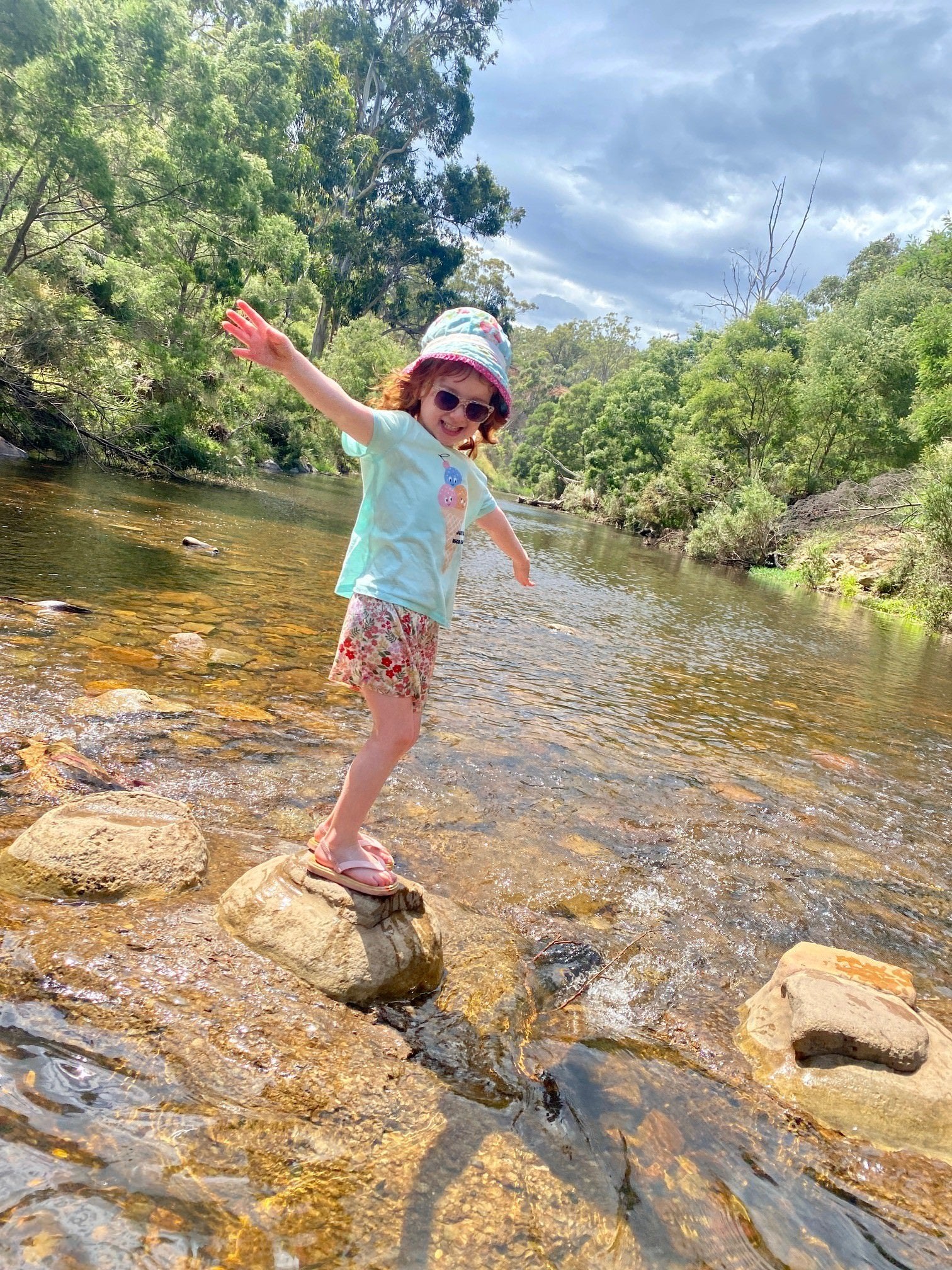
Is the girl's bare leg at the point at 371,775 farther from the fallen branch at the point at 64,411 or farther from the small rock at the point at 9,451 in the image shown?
the small rock at the point at 9,451

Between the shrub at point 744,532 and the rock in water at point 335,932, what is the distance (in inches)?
1199

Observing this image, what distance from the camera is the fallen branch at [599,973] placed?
8.12 ft

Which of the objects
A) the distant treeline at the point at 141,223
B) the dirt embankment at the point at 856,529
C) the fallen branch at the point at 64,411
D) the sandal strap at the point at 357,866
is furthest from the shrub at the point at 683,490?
the sandal strap at the point at 357,866

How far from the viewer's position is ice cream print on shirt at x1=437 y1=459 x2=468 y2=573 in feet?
7.84

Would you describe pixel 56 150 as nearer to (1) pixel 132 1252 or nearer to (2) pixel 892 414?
(1) pixel 132 1252

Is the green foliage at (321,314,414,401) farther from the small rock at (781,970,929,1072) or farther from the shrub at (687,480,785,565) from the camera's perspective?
the small rock at (781,970,929,1072)

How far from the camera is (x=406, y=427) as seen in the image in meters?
2.29

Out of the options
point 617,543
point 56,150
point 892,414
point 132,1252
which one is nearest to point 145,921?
point 132,1252

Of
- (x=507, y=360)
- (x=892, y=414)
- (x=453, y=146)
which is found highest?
(x=453, y=146)

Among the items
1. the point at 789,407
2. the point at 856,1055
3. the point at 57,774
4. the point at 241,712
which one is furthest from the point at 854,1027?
the point at 789,407

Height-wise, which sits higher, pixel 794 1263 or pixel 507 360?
pixel 507 360

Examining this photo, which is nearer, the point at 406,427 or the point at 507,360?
the point at 406,427

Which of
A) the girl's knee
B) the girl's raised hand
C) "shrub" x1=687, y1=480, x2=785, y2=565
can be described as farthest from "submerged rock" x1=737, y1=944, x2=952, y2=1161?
"shrub" x1=687, y1=480, x2=785, y2=565

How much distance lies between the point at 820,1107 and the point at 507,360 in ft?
8.47
